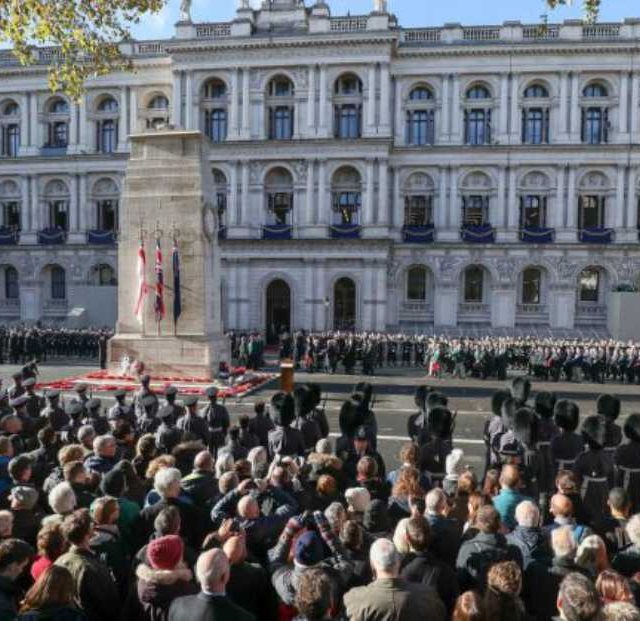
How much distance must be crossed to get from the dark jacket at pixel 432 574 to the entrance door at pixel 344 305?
120 feet

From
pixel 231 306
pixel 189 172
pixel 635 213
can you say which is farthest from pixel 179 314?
pixel 635 213

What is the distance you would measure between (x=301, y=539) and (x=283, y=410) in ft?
21.3

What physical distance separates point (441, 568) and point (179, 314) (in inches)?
760

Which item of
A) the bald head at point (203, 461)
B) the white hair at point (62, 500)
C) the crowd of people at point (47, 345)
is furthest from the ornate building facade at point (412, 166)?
the white hair at point (62, 500)

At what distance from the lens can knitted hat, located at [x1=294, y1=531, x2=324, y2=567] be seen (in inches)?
191

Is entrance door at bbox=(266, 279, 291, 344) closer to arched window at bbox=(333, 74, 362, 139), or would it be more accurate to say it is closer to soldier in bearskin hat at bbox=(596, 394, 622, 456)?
arched window at bbox=(333, 74, 362, 139)

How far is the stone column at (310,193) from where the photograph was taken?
4156cm

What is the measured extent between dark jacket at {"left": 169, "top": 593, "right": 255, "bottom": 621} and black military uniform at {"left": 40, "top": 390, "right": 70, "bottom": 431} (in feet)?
26.9

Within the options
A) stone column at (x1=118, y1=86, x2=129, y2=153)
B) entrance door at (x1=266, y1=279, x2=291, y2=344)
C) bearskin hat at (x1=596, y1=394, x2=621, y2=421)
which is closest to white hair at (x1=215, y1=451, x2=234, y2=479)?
bearskin hat at (x1=596, y1=394, x2=621, y2=421)

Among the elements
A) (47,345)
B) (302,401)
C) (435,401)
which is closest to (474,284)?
(47,345)

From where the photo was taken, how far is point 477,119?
42125 millimetres

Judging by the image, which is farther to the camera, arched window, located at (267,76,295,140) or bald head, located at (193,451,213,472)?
arched window, located at (267,76,295,140)

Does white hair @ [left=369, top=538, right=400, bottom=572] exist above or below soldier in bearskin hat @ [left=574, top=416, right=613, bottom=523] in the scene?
above

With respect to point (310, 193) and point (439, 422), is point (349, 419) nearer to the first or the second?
point (439, 422)
